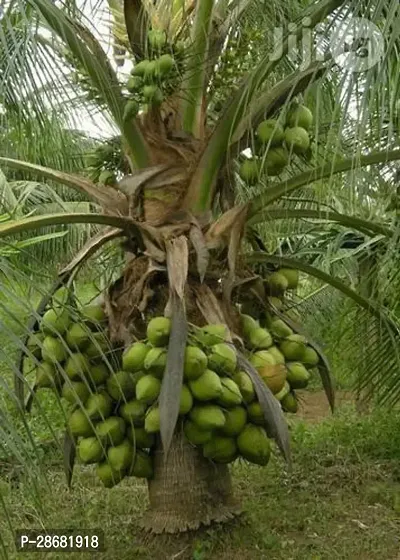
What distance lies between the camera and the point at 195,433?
8.02 feet

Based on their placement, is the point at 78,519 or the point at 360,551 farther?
the point at 78,519

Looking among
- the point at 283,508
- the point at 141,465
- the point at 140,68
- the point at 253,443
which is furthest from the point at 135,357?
the point at 283,508

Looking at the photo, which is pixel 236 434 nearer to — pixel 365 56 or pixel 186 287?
pixel 186 287

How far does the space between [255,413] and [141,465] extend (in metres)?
0.53

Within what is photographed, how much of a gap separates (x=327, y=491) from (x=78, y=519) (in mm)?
1161

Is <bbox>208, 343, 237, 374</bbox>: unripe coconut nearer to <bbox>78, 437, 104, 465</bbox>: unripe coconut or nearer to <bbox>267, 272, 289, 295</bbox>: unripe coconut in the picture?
<bbox>78, 437, 104, 465</bbox>: unripe coconut

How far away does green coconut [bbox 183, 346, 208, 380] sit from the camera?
232 cm

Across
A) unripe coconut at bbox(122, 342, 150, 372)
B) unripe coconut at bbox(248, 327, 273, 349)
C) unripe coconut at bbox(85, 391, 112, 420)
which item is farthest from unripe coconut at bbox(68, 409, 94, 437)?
unripe coconut at bbox(248, 327, 273, 349)

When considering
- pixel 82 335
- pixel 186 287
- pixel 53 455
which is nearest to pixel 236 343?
pixel 186 287

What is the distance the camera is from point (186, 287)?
2752 millimetres

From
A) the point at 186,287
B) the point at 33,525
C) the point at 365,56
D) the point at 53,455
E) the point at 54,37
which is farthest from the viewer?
the point at 53,455

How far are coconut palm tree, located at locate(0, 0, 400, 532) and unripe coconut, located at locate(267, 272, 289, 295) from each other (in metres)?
0.06

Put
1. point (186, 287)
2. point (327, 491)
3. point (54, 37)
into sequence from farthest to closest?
point (327, 491) → point (186, 287) → point (54, 37)

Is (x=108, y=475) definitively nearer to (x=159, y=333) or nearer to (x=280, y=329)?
(x=159, y=333)
